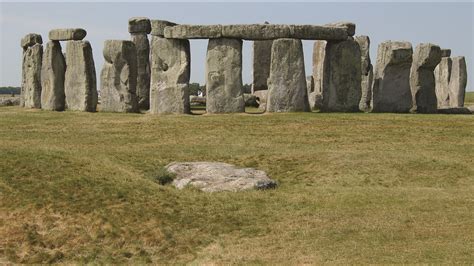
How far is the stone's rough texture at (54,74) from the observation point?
32.0 meters

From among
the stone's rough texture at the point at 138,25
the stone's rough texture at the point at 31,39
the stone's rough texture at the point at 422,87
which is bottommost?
the stone's rough texture at the point at 422,87

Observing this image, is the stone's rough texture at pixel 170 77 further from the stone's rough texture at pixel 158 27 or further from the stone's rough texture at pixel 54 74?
the stone's rough texture at pixel 54 74

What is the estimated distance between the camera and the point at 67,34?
31484 mm

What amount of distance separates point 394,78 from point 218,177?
1522 centimetres

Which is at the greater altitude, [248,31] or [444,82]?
[248,31]

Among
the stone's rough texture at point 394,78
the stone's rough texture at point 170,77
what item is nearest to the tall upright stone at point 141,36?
the stone's rough texture at point 170,77

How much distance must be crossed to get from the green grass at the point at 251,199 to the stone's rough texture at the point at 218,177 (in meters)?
0.53

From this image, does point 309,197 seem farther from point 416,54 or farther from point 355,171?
point 416,54

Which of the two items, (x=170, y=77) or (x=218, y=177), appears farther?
(x=170, y=77)

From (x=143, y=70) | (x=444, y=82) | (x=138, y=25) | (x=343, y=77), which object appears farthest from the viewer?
(x=444, y=82)

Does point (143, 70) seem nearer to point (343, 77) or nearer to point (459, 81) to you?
point (343, 77)

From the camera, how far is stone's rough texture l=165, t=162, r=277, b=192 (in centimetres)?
1702

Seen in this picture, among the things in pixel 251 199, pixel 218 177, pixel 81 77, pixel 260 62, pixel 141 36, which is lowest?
pixel 251 199

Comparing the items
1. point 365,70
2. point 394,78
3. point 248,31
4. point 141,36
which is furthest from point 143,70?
point 394,78
